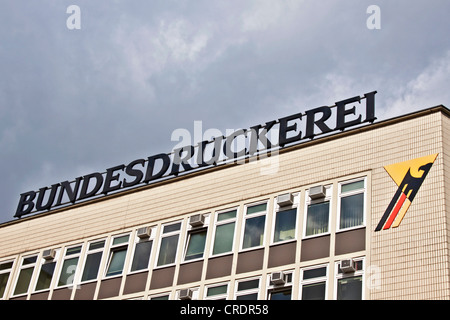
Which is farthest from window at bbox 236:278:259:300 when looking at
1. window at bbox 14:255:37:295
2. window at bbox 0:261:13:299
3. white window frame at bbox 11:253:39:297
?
window at bbox 0:261:13:299

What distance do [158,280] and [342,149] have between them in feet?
27.2

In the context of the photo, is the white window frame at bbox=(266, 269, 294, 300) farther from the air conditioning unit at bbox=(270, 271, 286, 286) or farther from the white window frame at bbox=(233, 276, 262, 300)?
the white window frame at bbox=(233, 276, 262, 300)

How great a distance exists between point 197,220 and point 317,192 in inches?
196

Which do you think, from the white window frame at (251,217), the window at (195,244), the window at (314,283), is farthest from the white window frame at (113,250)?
the window at (314,283)

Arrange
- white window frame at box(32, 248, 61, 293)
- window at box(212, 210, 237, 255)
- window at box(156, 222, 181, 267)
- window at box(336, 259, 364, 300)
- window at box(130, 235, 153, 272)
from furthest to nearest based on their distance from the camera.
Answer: white window frame at box(32, 248, 61, 293), window at box(130, 235, 153, 272), window at box(156, 222, 181, 267), window at box(212, 210, 237, 255), window at box(336, 259, 364, 300)

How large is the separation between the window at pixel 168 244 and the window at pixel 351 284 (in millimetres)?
7202

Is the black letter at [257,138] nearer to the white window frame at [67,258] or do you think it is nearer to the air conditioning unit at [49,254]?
the white window frame at [67,258]

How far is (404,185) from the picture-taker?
24.2 metres

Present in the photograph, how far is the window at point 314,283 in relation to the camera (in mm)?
23859

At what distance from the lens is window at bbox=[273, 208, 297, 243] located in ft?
84.9

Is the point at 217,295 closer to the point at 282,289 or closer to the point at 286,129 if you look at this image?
the point at 282,289

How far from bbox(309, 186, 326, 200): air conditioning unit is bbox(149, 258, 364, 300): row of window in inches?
105

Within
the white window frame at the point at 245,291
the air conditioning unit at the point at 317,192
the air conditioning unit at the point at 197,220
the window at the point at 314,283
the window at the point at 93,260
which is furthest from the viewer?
the window at the point at 93,260
